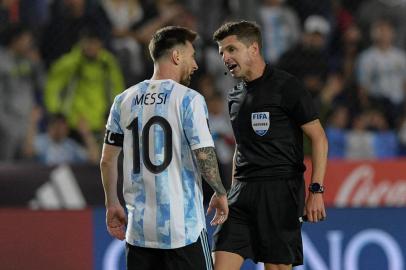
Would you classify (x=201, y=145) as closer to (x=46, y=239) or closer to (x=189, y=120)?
(x=189, y=120)

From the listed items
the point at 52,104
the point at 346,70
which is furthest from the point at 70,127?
the point at 346,70

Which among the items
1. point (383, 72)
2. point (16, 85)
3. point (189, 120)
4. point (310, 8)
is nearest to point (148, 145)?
point (189, 120)

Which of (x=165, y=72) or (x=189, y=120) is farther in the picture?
(x=165, y=72)

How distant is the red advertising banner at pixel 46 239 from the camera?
722 cm

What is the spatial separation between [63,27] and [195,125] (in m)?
4.82

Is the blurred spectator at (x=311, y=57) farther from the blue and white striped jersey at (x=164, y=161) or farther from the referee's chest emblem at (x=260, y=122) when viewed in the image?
the blue and white striped jersey at (x=164, y=161)

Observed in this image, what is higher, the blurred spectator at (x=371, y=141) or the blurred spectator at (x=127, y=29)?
the blurred spectator at (x=127, y=29)

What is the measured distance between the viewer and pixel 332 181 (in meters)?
9.12

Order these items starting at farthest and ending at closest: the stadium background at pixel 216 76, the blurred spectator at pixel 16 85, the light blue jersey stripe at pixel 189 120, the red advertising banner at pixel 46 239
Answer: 1. the blurred spectator at pixel 16 85
2. the stadium background at pixel 216 76
3. the red advertising banner at pixel 46 239
4. the light blue jersey stripe at pixel 189 120

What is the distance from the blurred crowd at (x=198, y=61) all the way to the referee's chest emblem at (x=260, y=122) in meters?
3.22

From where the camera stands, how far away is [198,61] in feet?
31.1

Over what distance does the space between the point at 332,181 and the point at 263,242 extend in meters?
3.59

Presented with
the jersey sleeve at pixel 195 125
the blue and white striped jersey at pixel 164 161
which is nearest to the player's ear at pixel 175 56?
the blue and white striped jersey at pixel 164 161

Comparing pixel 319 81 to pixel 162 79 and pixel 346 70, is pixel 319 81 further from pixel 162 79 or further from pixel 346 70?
pixel 162 79
